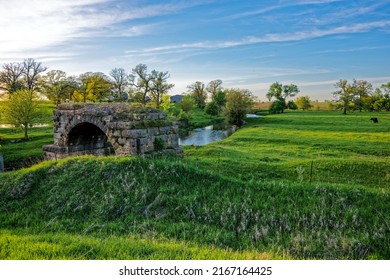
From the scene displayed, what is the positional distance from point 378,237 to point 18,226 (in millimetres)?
8698

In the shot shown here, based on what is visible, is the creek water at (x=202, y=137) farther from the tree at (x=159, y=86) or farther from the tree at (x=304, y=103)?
the tree at (x=304, y=103)

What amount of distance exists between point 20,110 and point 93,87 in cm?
2313

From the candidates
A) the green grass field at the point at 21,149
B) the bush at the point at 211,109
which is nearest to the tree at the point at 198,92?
the bush at the point at 211,109

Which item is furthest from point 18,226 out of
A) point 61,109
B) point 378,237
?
point 61,109

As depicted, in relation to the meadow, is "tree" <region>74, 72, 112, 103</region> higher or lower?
higher

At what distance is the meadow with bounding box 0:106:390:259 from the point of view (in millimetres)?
5605

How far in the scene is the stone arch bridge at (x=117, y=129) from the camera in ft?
45.3

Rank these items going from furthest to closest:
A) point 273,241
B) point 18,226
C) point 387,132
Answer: point 387,132, point 18,226, point 273,241

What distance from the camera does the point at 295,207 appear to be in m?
8.45

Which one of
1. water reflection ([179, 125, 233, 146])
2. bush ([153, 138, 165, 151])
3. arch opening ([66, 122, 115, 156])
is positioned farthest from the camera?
water reflection ([179, 125, 233, 146])

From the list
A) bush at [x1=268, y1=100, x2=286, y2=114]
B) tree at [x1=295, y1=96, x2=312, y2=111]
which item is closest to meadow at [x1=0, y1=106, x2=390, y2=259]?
bush at [x1=268, y1=100, x2=286, y2=114]

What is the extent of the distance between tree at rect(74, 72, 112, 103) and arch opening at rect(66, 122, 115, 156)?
38423 mm

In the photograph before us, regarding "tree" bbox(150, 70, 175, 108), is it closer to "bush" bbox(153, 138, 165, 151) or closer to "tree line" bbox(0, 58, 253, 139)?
"tree line" bbox(0, 58, 253, 139)
